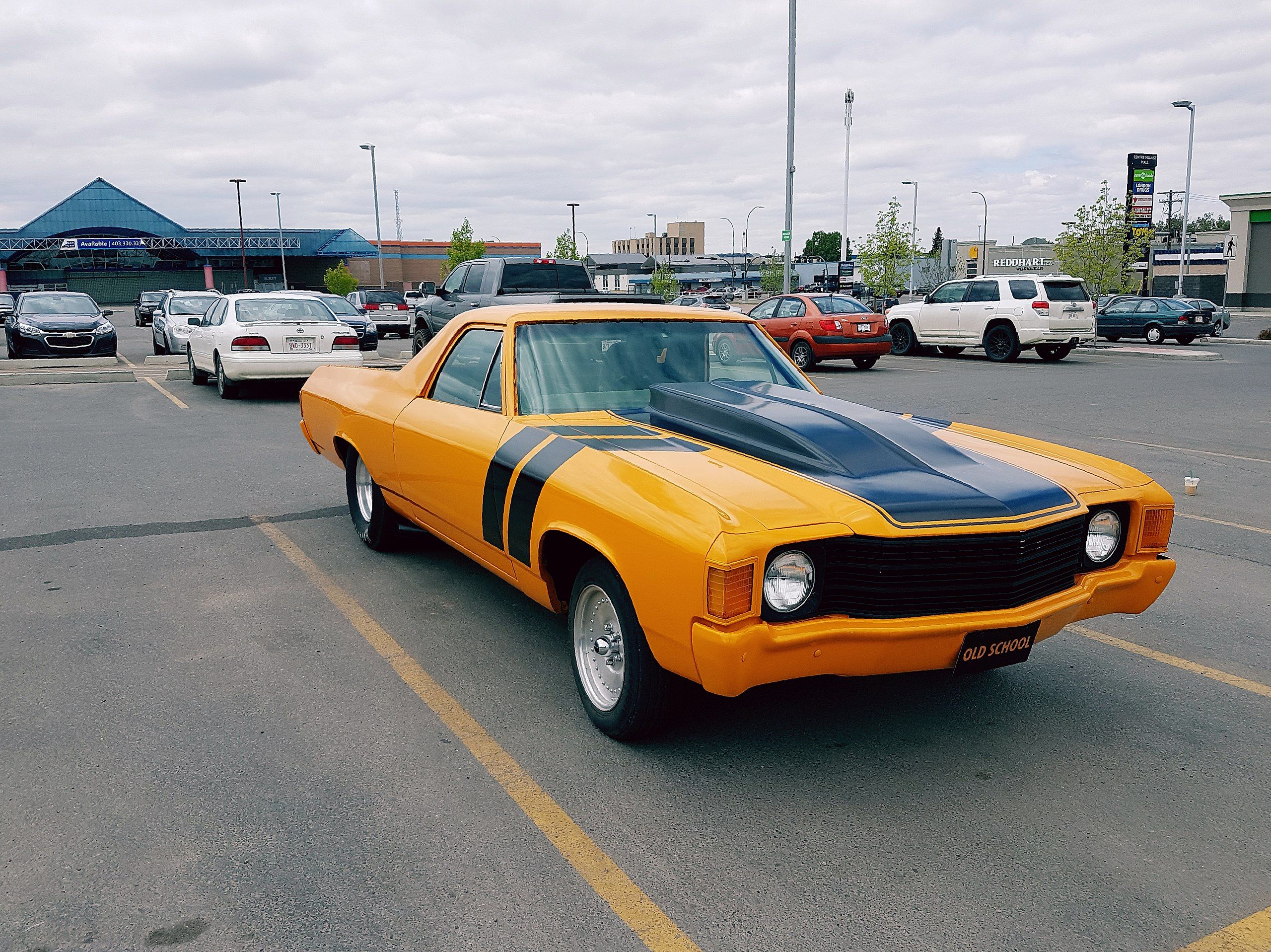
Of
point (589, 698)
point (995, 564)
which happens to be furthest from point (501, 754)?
point (995, 564)

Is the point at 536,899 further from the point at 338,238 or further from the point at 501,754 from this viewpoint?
the point at 338,238

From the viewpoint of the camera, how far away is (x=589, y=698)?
145 inches

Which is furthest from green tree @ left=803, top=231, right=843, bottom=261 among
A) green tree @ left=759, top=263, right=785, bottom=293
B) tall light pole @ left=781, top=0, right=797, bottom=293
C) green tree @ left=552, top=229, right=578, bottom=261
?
tall light pole @ left=781, top=0, right=797, bottom=293

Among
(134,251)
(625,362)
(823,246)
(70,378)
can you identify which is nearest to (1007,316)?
(70,378)

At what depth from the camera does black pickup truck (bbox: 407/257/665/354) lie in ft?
52.1

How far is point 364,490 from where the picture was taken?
6125mm

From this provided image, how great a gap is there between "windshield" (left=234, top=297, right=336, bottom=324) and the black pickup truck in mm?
2007

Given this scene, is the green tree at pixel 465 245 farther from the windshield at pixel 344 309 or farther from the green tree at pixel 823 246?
the green tree at pixel 823 246

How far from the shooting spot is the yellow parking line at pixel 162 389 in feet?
44.0

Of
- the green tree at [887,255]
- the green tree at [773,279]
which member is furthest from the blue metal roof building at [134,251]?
the green tree at [887,255]

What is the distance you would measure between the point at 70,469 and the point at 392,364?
10509mm

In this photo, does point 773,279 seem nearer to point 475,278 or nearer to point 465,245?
point 465,245

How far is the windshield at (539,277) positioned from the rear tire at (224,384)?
14.4 feet

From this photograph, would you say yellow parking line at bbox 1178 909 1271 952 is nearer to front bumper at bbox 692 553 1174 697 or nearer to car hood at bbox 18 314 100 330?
front bumper at bbox 692 553 1174 697
